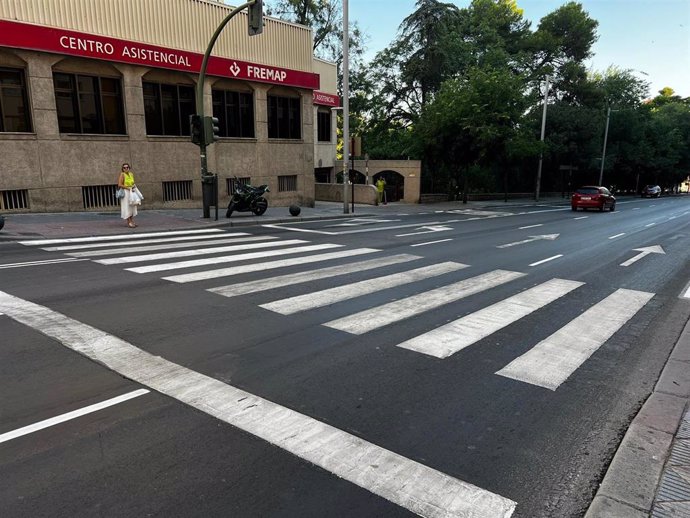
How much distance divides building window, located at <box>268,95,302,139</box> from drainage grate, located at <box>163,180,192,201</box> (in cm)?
546

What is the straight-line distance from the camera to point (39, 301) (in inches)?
265

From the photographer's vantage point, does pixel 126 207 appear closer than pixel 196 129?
Yes

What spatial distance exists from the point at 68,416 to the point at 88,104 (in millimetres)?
17502

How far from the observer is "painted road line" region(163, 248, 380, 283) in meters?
8.41

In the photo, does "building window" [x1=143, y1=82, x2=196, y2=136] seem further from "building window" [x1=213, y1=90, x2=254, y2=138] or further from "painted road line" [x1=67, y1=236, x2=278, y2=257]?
"painted road line" [x1=67, y1=236, x2=278, y2=257]

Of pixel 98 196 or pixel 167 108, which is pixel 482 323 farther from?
pixel 167 108

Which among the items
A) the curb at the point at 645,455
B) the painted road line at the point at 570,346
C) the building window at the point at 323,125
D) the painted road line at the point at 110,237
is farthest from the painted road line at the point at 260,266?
the building window at the point at 323,125

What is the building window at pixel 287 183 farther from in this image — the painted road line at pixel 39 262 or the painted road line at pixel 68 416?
the painted road line at pixel 68 416

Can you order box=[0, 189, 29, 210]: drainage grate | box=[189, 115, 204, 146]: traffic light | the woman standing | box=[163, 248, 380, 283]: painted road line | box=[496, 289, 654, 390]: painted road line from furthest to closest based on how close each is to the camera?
box=[0, 189, 29, 210]: drainage grate
box=[189, 115, 204, 146]: traffic light
the woman standing
box=[163, 248, 380, 283]: painted road line
box=[496, 289, 654, 390]: painted road line

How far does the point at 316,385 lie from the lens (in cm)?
446

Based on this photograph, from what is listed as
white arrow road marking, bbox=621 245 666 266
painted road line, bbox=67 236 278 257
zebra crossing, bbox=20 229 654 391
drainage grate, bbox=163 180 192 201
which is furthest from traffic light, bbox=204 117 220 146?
white arrow road marking, bbox=621 245 666 266

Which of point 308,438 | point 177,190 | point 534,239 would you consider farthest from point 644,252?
point 177,190

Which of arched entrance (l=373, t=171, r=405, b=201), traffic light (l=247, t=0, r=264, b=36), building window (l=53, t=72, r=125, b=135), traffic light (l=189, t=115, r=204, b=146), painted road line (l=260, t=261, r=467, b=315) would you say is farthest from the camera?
arched entrance (l=373, t=171, r=405, b=201)

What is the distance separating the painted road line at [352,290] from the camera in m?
6.85
